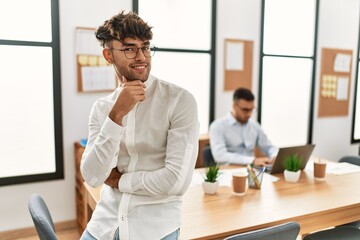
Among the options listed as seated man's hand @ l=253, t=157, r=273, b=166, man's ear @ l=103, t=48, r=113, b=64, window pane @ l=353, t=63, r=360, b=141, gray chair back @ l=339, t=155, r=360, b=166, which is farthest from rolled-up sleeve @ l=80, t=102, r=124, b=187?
window pane @ l=353, t=63, r=360, b=141

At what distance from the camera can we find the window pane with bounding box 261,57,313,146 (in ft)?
14.1

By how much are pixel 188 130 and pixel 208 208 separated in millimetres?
544

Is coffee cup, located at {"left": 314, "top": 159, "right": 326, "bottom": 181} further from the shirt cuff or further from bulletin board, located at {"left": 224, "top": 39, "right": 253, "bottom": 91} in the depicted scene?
bulletin board, located at {"left": 224, "top": 39, "right": 253, "bottom": 91}

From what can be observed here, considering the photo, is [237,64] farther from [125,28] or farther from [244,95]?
[125,28]

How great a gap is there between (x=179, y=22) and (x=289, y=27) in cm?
162

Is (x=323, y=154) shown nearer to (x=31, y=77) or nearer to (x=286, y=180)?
(x=286, y=180)

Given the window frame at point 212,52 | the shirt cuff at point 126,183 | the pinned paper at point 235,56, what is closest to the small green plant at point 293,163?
the shirt cuff at point 126,183

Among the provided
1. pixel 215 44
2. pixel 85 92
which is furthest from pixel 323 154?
pixel 85 92

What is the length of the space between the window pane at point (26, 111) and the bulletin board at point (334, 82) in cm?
351

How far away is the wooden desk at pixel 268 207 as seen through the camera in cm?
151

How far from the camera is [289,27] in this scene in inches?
174

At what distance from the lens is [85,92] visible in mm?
3238

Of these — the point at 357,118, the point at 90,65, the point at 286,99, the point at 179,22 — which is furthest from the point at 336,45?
the point at 90,65

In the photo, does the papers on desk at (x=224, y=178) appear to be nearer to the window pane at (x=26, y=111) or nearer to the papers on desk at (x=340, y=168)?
the papers on desk at (x=340, y=168)
